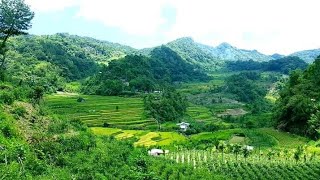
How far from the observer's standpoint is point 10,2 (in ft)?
120

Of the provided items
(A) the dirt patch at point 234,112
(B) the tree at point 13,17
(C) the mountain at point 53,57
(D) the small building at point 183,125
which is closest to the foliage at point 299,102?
(D) the small building at point 183,125

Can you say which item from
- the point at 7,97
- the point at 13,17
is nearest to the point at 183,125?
the point at 13,17

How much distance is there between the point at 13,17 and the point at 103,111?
39675 millimetres

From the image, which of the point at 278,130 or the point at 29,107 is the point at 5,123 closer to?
the point at 29,107

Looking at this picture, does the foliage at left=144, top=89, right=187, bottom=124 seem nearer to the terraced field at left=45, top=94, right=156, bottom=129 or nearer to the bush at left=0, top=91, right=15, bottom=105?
the terraced field at left=45, top=94, right=156, bottom=129

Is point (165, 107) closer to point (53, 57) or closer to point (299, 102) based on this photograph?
point (299, 102)

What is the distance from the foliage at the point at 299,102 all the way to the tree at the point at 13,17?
45.8m

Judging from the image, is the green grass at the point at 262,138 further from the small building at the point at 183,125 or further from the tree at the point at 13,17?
the tree at the point at 13,17

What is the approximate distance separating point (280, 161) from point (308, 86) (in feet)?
95.0

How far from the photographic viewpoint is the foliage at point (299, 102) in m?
66.2

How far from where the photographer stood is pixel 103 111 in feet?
243

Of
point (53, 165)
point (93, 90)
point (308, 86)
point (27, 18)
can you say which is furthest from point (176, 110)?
point (53, 165)

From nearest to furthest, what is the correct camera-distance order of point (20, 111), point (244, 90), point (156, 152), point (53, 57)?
point (20, 111), point (156, 152), point (53, 57), point (244, 90)

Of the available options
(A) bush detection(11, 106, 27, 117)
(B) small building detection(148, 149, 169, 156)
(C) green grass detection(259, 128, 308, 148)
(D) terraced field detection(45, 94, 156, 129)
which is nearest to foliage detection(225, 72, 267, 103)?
(D) terraced field detection(45, 94, 156, 129)
